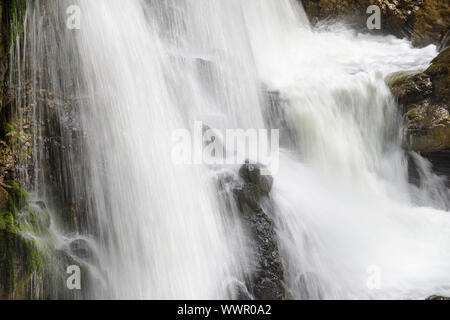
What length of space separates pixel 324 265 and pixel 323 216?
0.96 m

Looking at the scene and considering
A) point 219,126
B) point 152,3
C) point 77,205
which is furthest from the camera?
point 152,3

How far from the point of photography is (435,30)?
10.4 metres

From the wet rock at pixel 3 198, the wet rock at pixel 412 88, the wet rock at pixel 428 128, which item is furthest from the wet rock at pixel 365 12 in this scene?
the wet rock at pixel 3 198

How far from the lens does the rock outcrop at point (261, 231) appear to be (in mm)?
5188

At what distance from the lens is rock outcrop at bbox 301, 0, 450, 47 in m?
10.4

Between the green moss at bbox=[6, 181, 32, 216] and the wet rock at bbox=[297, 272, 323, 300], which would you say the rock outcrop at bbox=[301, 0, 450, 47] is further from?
the green moss at bbox=[6, 181, 32, 216]

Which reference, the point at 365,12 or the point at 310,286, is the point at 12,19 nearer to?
the point at 310,286

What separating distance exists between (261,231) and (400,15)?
8.35 meters

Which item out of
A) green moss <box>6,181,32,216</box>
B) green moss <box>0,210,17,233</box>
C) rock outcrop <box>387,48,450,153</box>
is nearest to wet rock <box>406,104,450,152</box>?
rock outcrop <box>387,48,450,153</box>

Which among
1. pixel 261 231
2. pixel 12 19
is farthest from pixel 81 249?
pixel 12 19

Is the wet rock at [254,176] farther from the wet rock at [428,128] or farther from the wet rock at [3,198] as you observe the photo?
the wet rock at [428,128]

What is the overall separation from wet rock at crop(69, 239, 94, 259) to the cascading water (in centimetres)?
8
